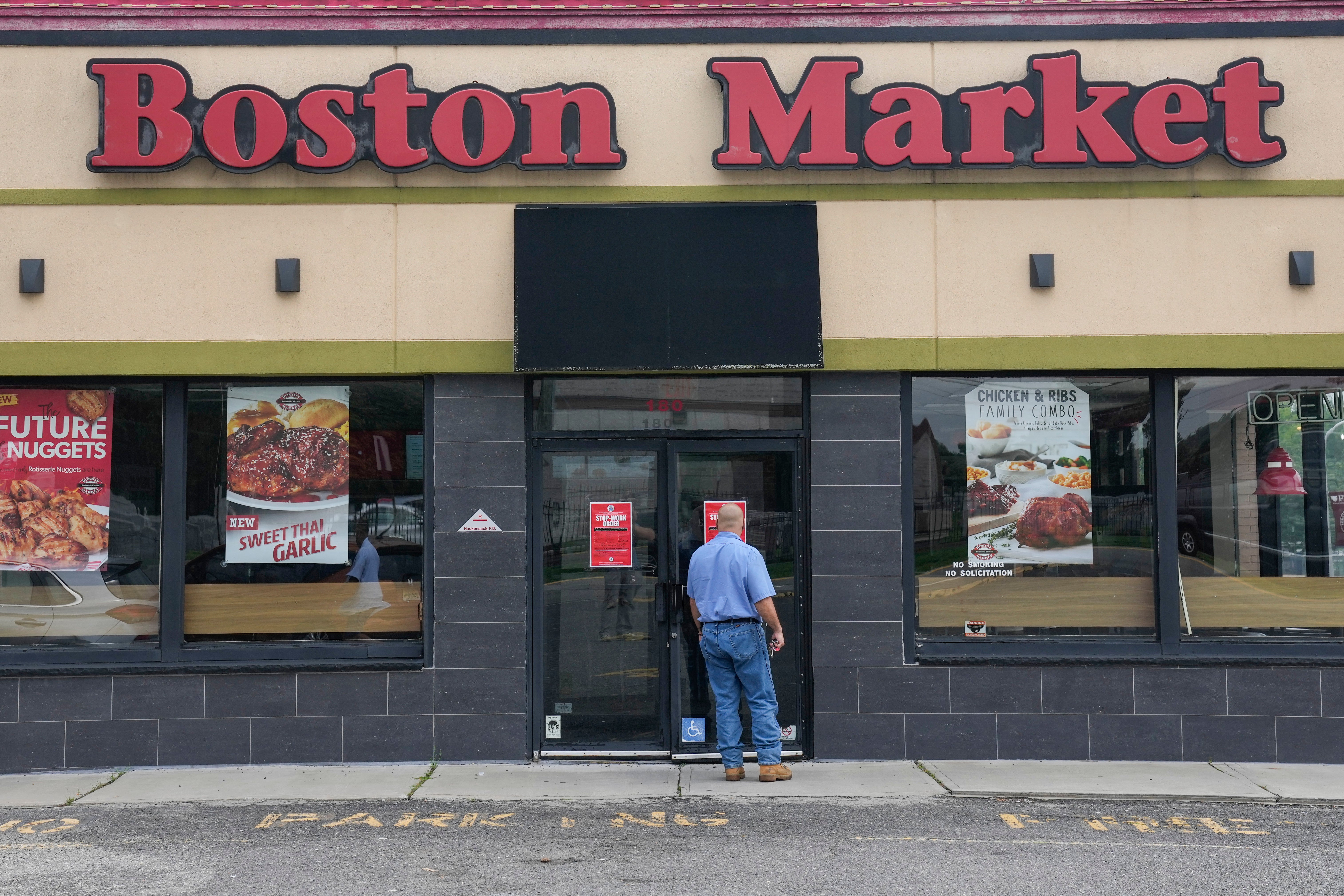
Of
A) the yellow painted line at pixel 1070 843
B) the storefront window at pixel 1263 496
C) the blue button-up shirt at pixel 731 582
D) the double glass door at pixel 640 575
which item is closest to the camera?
the yellow painted line at pixel 1070 843

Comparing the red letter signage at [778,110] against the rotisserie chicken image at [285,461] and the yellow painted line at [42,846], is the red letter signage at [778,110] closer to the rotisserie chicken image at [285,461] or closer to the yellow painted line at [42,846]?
the rotisserie chicken image at [285,461]

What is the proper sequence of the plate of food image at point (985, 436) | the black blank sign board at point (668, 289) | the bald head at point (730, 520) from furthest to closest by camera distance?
the plate of food image at point (985, 436) < the black blank sign board at point (668, 289) < the bald head at point (730, 520)

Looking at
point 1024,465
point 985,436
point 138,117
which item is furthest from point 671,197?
point 138,117

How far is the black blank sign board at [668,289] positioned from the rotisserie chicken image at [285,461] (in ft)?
5.54

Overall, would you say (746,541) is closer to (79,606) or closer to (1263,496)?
(1263,496)

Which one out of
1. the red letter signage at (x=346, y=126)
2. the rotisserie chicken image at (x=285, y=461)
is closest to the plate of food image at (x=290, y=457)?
the rotisserie chicken image at (x=285, y=461)

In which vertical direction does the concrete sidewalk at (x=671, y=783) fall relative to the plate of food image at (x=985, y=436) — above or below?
below

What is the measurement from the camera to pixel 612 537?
8.00m

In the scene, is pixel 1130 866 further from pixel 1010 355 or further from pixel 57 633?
pixel 57 633

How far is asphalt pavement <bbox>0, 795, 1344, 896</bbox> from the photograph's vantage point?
536 cm

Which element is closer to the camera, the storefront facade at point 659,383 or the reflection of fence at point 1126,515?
the storefront facade at point 659,383

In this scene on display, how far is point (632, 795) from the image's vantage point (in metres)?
7.00

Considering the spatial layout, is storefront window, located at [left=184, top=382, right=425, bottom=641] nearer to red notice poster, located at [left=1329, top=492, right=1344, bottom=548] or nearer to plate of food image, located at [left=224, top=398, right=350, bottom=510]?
plate of food image, located at [left=224, top=398, right=350, bottom=510]

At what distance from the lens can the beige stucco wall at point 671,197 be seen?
7.93 metres
